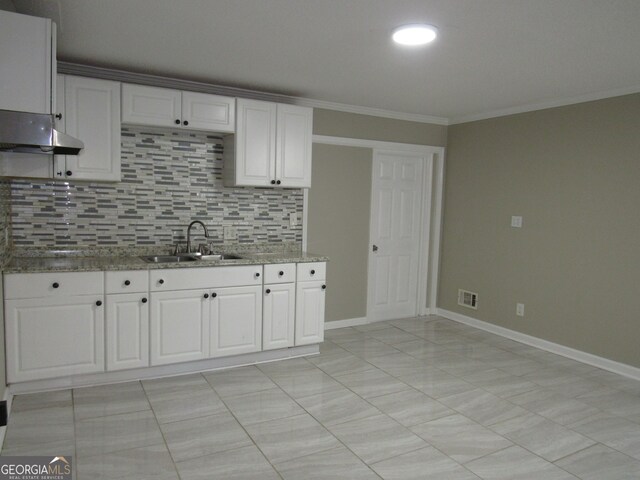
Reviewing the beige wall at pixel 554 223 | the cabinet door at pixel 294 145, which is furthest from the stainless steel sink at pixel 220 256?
the beige wall at pixel 554 223

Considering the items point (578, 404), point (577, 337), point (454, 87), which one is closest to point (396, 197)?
point (454, 87)

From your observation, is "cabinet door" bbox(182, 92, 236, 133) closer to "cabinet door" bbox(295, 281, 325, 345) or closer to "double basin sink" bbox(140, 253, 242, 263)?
"double basin sink" bbox(140, 253, 242, 263)

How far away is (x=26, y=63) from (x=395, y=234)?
407 centimetres

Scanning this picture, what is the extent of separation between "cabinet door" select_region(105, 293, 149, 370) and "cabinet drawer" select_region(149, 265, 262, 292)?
0.51 feet

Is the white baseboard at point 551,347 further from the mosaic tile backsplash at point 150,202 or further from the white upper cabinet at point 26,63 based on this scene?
the white upper cabinet at point 26,63

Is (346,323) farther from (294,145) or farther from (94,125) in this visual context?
(94,125)

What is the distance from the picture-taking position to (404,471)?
253 cm

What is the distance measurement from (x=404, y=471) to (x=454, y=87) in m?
3.00

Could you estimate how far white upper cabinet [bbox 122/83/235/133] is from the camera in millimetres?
3664

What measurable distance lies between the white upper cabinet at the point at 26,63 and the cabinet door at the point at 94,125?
125cm

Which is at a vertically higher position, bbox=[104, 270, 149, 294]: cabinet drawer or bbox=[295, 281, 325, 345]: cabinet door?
bbox=[104, 270, 149, 294]: cabinet drawer

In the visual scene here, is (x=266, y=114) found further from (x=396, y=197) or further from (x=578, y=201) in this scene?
(x=578, y=201)

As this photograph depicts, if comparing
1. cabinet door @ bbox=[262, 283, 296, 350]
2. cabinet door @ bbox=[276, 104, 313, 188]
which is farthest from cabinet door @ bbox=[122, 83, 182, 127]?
cabinet door @ bbox=[262, 283, 296, 350]

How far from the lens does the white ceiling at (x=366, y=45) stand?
2.48 metres
